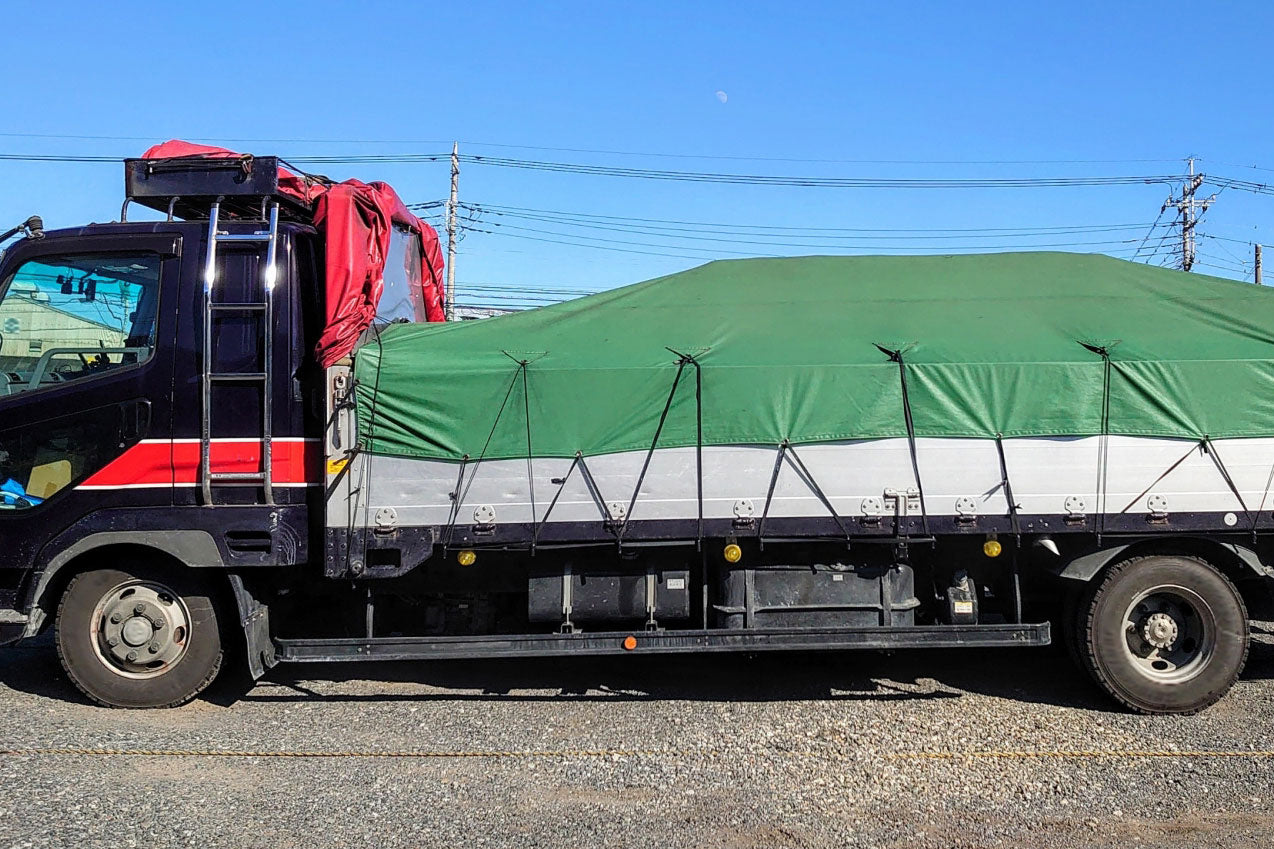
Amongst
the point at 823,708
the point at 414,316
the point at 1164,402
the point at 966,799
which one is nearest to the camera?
the point at 966,799

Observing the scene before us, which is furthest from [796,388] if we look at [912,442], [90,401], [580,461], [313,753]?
[90,401]

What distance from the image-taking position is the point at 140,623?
600 centimetres

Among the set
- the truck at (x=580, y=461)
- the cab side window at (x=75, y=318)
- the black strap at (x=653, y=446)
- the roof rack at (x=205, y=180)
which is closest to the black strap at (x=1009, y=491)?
the truck at (x=580, y=461)

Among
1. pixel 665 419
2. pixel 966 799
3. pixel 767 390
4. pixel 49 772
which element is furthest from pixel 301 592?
pixel 966 799

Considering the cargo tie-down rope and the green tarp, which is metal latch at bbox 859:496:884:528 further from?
the cargo tie-down rope

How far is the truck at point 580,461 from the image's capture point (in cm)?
577

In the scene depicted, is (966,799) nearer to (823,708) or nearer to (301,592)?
(823,708)

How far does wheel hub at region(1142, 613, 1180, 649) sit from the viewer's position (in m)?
6.04

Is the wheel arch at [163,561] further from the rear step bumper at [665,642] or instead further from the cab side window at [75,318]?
the cab side window at [75,318]

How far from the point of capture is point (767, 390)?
5.77m

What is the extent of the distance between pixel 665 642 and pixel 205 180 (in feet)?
13.1

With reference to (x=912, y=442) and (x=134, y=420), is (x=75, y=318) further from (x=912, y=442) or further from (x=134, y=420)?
(x=912, y=442)

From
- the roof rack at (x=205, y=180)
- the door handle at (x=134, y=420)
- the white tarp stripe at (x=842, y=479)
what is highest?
the roof rack at (x=205, y=180)

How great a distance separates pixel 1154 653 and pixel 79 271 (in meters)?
6.94
